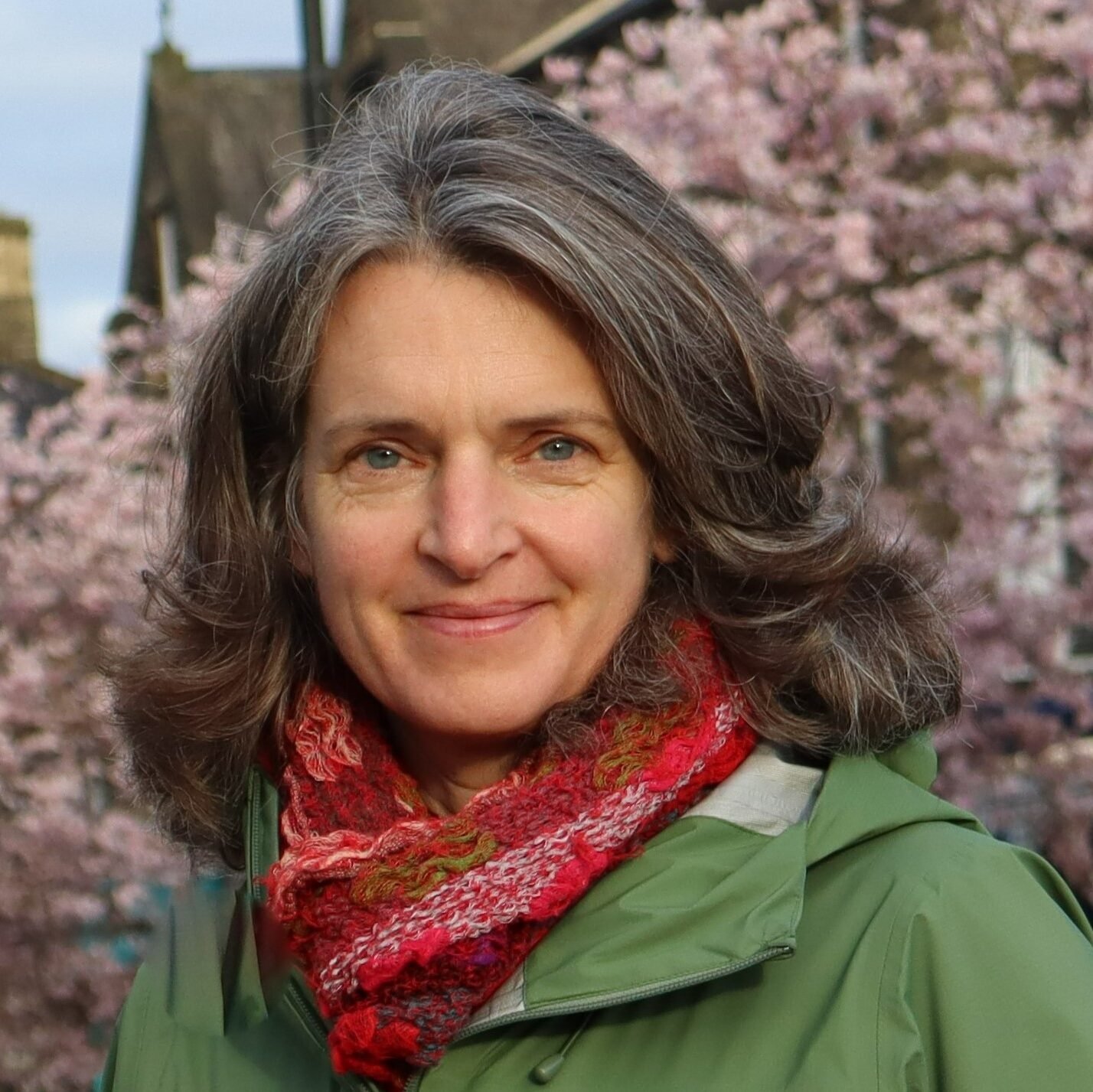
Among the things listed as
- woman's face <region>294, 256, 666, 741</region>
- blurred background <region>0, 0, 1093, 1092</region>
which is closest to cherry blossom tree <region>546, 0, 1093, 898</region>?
blurred background <region>0, 0, 1093, 1092</region>

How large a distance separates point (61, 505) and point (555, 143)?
592 centimetres

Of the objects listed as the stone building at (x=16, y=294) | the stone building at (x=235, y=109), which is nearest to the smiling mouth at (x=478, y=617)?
the stone building at (x=235, y=109)

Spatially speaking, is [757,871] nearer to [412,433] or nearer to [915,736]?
[915,736]

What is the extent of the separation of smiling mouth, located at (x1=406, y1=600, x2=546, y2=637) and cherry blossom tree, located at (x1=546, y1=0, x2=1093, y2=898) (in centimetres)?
380

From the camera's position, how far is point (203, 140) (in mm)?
20672

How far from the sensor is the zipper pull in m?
1.79

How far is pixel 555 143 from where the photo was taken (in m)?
2.11

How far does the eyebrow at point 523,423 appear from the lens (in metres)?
1.99

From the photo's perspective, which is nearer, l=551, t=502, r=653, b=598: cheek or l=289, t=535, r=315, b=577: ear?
l=551, t=502, r=653, b=598: cheek

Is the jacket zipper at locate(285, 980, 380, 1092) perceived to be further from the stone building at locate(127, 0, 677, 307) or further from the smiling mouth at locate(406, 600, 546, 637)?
the stone building at locate(127, 0, 677, 307)

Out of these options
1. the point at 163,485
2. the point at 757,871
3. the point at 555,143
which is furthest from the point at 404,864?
the point at 163,485

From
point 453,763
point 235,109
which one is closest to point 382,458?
point 453,763

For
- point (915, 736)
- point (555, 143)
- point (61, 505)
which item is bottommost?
point (61, 505)

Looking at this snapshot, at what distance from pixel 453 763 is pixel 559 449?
17.6 inches
